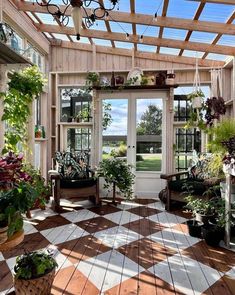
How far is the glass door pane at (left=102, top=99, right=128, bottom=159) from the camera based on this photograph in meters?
4.92

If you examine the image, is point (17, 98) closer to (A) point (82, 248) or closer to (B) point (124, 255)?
(A) point (82, 248)

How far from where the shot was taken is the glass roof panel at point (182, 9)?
118 inches

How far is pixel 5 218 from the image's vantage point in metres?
1.24

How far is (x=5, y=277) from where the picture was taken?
2094 millimetres

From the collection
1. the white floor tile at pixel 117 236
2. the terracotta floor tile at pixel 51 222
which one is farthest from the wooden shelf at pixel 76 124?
the white floor tile at pixel 117 236

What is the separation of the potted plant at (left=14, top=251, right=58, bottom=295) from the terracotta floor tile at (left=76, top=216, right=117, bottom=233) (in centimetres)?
136

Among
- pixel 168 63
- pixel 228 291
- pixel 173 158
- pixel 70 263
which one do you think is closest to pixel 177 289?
pixel 228 291

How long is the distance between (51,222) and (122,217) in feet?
3.31

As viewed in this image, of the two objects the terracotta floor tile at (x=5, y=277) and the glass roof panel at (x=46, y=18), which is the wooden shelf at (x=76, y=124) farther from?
the terracotta floor tile at (x=5, y=277)

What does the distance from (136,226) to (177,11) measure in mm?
2848

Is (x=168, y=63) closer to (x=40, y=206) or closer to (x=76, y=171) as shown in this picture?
(x=76, y=171)

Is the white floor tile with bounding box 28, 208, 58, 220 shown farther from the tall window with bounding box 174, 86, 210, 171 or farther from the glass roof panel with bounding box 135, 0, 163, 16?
the glass roof panel with bounding box 135, 0, 163, 16

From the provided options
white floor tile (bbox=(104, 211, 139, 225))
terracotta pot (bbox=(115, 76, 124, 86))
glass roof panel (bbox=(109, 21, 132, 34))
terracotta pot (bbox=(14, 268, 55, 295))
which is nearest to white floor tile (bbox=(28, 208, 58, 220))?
white floor tile (bbox=(104, 211, 139, 225))

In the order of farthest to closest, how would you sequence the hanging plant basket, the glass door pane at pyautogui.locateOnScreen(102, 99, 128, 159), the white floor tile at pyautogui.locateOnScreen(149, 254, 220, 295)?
1. the glass door pane at pyautogui.locateOnScreen(102, 99, 128, 159)
2. the hanging plant basket
3. the white floor tile at pyautogui.locateOnScreen(149, 254, 220, 295)
